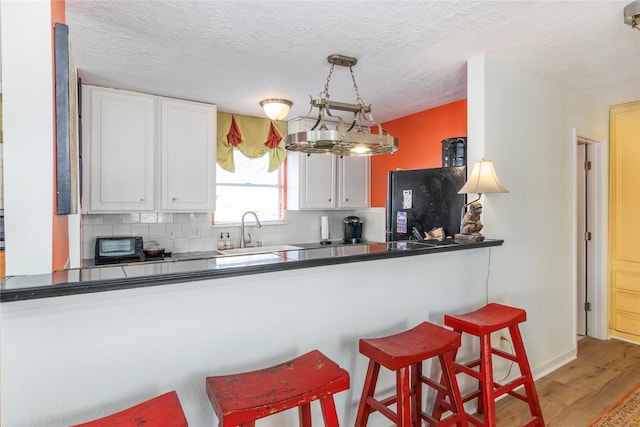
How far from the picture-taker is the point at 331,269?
1715 millimetres

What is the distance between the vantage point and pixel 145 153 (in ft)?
9.95

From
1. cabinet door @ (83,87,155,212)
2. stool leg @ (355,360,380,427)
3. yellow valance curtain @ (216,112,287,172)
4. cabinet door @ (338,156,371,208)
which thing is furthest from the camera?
cabinet door @ (338,156,371,208)

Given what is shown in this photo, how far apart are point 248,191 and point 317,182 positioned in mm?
787

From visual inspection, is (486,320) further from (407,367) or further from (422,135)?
(422,135)

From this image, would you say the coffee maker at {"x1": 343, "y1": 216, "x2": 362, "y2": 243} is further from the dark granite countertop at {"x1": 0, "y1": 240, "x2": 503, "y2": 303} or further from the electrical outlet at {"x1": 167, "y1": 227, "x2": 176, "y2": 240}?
the dark granite countertop at {"x1": 0, "y1": 240, "x2": 503, "y2": 303}

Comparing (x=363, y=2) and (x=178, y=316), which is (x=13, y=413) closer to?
(x=178, y=316)

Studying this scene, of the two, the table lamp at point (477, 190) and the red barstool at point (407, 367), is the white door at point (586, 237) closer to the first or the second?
the table lamp at point (477, 190)

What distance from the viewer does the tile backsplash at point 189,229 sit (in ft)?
10.3

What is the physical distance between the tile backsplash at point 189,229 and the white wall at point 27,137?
214 centimetres

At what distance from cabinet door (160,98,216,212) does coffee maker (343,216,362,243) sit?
170cm

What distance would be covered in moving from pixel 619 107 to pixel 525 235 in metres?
2.03

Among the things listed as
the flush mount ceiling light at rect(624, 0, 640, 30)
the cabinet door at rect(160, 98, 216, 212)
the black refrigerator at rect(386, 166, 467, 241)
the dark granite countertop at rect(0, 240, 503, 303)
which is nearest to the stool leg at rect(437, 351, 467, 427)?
the dark granite countertop at rect(0, 240, 503, 303)

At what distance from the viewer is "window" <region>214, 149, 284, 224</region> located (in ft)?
12.3

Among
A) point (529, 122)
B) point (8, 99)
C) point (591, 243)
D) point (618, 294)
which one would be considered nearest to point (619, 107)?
point (591, 243)
